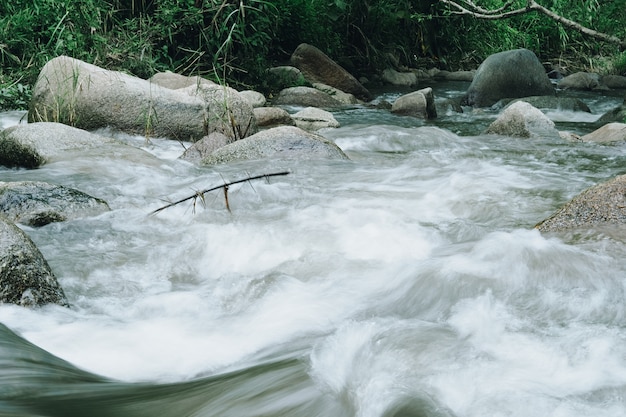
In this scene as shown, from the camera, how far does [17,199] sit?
421 centimetres

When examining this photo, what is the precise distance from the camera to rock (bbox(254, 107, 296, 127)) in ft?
26.1

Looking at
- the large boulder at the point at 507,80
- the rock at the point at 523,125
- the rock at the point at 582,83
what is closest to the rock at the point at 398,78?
the large boulder at the point at 507,80

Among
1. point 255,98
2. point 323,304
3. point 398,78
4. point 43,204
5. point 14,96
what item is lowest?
point 398,78

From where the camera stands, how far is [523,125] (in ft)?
26.1

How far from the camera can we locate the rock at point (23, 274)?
290 cm

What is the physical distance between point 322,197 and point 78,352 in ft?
8.38

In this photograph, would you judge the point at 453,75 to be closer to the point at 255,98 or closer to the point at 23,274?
the point at 255,98

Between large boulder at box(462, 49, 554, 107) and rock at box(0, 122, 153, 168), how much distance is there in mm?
7100

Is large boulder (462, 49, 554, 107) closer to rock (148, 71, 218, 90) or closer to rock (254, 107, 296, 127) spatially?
rock (254, 107, 296, 127)

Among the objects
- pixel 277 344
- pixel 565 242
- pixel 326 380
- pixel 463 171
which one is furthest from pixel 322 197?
pixel 326 380

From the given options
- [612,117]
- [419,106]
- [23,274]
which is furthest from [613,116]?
[23,274]

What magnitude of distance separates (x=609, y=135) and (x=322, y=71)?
5593 mm

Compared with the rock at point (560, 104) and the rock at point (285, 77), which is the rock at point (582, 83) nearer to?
the rock at point (560, 104)

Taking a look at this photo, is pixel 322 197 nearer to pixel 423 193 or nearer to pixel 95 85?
pixel 423 193
